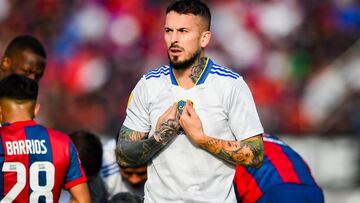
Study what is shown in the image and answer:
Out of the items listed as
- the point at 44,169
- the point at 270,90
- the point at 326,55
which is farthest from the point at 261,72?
the point at 44,169

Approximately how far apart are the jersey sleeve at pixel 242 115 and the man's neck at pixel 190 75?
0.74 feet

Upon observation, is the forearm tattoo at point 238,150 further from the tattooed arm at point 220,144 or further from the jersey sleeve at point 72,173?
the jersey sleeve at point 72,173

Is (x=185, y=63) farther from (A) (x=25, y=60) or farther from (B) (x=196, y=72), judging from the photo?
(A) (x=25, y=60)

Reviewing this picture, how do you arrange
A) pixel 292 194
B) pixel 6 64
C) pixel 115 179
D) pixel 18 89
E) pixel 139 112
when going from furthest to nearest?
pixel 115 179 → pixel 6 64 → pixel 292 194 → pixel 18 89 → pixel 139 112

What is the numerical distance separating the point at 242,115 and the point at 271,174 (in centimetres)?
150

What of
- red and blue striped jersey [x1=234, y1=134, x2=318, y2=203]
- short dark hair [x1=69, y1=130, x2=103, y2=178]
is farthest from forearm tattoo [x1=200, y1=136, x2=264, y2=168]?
short dark hair [x1=69, y1=130, x2=103, y2=178]

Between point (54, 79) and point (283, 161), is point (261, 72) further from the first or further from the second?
point (283, 161)

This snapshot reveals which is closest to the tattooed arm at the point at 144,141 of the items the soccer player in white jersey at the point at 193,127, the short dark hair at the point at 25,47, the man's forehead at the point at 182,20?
the soccer player in white jersey at the point at 193,127

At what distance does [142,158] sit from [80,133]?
1.92 metres

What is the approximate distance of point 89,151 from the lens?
6.21 m

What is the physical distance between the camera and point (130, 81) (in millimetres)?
12414

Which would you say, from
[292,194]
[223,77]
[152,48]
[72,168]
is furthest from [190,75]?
[152,48]

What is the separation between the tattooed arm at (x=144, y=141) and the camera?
4402 mm

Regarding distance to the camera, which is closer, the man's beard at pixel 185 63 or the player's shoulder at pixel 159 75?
the man's beard at pixel 185 63
